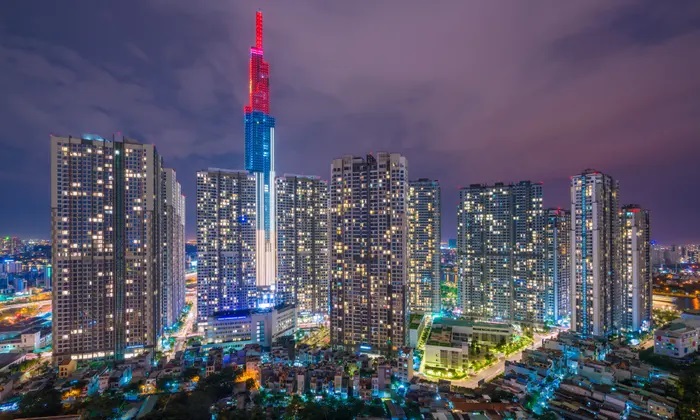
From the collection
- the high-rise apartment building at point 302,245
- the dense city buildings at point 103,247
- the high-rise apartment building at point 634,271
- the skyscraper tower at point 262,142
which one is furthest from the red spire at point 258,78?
the high-rise apartment building at point 634,271

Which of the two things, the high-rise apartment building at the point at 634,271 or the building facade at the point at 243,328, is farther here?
the high-rise apartment building at the point at 634,271

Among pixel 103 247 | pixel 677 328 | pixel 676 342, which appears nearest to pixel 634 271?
pixel 677 328

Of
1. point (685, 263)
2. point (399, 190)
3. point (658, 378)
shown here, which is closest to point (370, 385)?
point (399, 190)

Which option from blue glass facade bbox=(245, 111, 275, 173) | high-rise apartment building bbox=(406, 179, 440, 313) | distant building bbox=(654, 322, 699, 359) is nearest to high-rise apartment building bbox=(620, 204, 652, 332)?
distant building bbox=(654, 322, 699, 359)

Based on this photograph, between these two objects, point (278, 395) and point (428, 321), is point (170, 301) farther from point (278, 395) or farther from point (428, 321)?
point (428, 321)

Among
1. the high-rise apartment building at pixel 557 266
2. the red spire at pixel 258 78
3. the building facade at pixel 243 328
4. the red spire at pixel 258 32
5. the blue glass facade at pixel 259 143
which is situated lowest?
the building facade at pixel 243 328

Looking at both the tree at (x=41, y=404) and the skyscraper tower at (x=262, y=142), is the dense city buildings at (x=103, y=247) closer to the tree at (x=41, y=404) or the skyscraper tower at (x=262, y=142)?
the tree at (x=41, y=404)

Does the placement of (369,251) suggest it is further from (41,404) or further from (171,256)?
(41,404)
